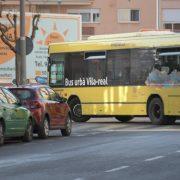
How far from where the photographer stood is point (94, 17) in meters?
68.4

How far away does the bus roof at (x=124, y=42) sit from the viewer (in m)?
28.8

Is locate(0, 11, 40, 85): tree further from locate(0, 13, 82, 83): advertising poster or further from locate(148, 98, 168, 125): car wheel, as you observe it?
locate(148, 98, 168, 125): car wheel

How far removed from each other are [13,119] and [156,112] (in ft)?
31.6

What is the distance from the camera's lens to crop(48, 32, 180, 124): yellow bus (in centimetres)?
2861

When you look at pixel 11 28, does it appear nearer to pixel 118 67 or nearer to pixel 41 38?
pixel 41 38

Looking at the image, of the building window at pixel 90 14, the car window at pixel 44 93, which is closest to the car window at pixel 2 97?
the car window at pixel 44 93

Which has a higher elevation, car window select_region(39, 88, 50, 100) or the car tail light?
car window select_region(39, 88, 50, 100)

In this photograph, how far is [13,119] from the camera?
20.5m

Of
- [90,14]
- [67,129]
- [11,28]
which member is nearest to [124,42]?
[67,129]

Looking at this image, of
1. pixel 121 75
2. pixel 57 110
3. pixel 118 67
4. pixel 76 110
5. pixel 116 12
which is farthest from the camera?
pixel 116 12

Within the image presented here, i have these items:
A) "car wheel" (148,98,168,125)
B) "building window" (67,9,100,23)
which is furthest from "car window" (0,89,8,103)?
"building window" (67,9,100,23)

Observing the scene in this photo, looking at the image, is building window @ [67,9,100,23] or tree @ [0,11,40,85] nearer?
tree @ [0,11,40,85]

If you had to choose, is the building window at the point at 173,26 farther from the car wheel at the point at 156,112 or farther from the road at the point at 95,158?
the road at the point at 95,158

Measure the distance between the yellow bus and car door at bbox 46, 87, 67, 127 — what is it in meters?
5.48
